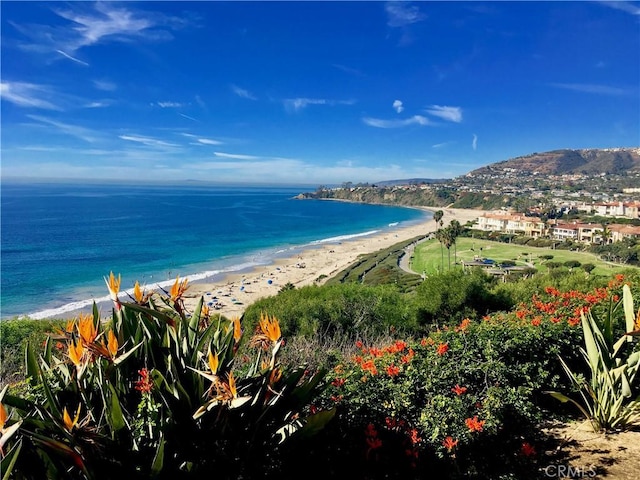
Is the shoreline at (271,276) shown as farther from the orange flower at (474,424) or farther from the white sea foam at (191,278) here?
the orange flower at (474,424)

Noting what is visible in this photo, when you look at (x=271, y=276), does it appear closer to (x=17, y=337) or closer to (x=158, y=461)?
(x=17, y=337)

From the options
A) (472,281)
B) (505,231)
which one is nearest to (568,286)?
(472,281)

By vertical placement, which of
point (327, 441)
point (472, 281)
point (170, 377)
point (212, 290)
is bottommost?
point (212, 290)

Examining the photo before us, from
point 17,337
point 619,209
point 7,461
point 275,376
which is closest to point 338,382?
point 275,376

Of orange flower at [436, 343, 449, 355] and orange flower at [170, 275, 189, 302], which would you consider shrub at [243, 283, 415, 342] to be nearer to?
orange flower at [436, 343, 449, 355]

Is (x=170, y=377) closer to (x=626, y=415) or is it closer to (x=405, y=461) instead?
(x=405, y=461)
